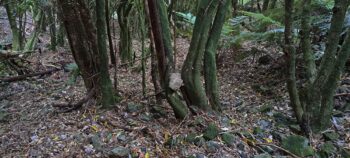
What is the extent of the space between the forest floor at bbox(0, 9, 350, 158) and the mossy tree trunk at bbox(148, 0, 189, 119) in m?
0.18

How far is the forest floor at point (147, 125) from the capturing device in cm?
346

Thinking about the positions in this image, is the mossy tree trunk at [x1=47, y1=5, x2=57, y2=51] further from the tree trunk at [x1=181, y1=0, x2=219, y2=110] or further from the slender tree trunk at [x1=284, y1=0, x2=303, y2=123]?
the slender tree trunk at [x1=284, y1=0, x2=303, y2=123]

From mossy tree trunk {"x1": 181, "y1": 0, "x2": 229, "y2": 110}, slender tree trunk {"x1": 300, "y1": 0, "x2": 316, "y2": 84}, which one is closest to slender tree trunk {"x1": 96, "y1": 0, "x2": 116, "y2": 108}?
mossy tree trunk {"x1": 181, "y1": 0, "x2": 229, "y2": 110}

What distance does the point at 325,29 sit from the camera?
557 centimetres

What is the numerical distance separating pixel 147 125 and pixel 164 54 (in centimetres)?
78

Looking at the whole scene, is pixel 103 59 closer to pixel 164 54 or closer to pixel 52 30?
pixel 164 54

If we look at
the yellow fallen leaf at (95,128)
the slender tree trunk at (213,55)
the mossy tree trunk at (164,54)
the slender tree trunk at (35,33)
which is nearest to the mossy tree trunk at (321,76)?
the slender tree trunk at (213,55)

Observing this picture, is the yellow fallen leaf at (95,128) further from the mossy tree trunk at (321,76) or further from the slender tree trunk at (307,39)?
the slender tree trunk at (307,39)

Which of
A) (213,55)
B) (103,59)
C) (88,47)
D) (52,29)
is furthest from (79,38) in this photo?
(52,29)

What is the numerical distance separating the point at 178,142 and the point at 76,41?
1672 millimetres

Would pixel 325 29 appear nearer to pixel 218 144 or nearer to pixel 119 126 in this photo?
pixel 218 144

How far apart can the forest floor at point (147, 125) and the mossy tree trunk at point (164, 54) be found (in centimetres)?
18

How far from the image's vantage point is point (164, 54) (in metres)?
3.76

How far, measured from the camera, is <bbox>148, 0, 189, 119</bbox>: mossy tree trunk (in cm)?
353
